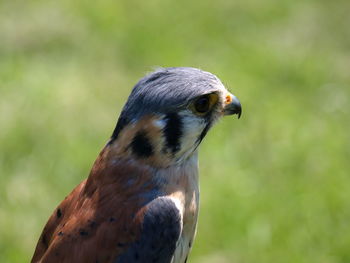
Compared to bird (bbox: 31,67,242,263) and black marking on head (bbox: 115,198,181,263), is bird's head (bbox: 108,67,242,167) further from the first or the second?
black marking on head (bbox: 115,198,181,263)

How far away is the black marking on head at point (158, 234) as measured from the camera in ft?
12.7

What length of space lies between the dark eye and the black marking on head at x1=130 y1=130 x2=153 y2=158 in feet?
1.01

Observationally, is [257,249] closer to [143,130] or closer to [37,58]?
[143,130]

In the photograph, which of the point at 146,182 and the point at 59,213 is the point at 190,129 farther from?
the point at 59,213

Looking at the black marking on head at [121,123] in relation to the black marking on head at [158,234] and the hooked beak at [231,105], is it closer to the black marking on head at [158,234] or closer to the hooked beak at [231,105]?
the black marking on head at [158,234]

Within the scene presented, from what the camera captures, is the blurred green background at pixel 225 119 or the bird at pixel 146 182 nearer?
the bird at pixel 146 182

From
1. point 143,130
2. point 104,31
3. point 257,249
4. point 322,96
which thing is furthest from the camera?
point 104,31

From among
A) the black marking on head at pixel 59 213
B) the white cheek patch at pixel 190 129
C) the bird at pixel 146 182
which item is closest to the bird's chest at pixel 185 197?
the bird at pixel 146 182

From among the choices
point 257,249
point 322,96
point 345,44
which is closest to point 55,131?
point 257,249

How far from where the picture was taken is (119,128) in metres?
3.99

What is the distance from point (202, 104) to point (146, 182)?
50 cm

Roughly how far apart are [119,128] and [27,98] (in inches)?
136

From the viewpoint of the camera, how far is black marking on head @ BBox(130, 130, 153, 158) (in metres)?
3.97

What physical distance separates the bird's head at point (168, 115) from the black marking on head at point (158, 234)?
0.80ft
